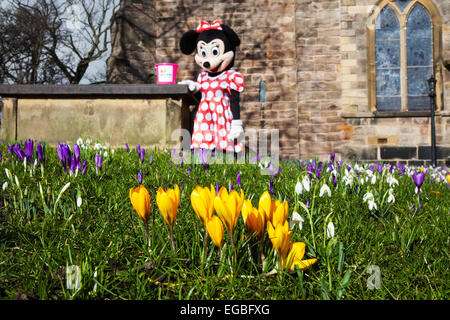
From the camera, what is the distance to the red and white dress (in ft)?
20.3

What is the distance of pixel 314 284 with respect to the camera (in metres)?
1.23

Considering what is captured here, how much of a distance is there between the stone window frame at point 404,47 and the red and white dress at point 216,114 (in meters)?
7.17

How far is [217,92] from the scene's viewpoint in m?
6.35

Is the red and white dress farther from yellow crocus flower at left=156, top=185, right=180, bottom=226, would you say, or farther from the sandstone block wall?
the sandstone block wall

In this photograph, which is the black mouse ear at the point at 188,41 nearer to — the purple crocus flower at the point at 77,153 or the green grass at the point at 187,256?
the purple crocus flower at the point at 77,153

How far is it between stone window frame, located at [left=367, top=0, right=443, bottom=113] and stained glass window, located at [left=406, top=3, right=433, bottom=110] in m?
0.14

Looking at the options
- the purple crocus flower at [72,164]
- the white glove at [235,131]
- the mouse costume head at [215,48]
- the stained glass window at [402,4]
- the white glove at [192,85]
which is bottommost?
the purple crocus flower at [72,164]

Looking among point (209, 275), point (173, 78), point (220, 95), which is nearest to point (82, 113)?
point (173, 78)

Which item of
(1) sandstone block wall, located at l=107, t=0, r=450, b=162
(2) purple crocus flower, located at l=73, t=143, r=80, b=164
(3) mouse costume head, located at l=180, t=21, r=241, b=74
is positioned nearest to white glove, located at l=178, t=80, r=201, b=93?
(3) mouse costume head, located at l=180, t=21, r=241, b=74

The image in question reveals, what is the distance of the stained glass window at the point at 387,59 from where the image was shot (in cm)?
1223

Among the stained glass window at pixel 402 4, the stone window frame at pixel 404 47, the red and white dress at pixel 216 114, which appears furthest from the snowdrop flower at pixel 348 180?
the stained glass window at pixel 402 4
